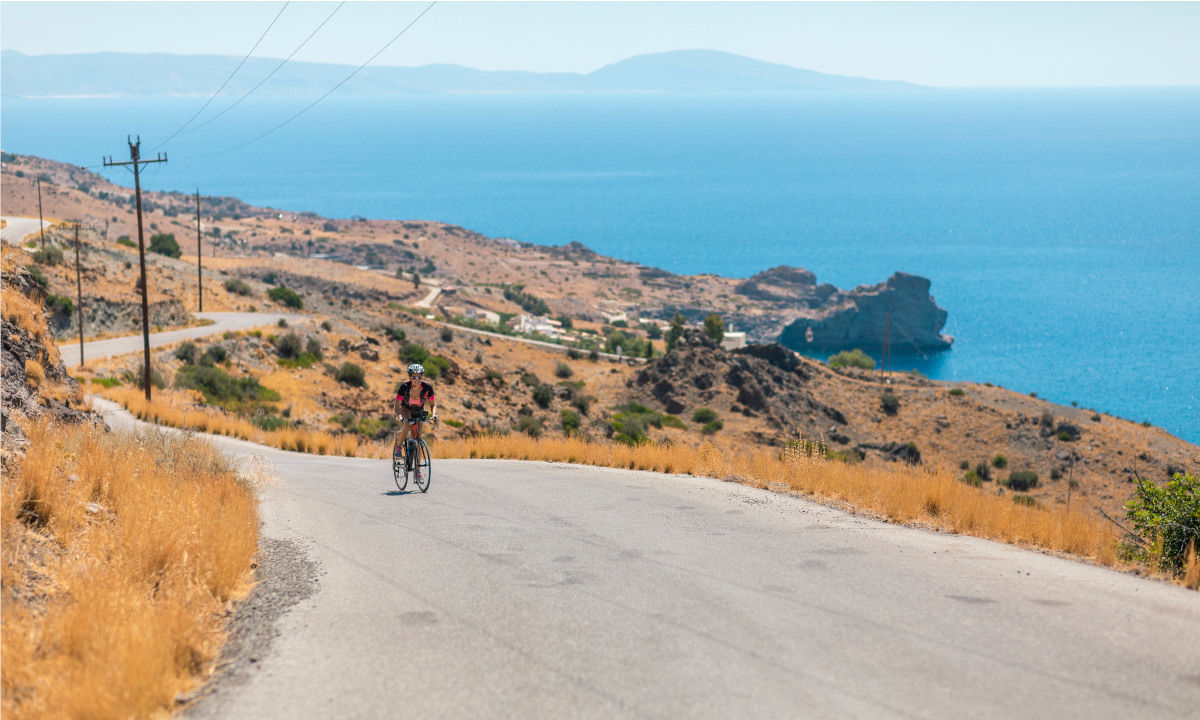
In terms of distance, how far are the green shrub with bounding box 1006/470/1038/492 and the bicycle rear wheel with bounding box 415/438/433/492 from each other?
119ft

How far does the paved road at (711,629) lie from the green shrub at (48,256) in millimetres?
44108

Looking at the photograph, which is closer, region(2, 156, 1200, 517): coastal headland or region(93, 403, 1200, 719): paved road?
region(93, 403, 1200, 719): paved road

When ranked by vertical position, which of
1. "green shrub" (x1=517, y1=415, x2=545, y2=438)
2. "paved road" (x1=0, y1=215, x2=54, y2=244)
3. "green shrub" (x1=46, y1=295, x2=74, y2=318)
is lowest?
"green shrub" (x1=517, y1=415, x2=545, y2=438)

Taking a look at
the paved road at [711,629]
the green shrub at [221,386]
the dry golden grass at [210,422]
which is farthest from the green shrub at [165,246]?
the paved road at [711,629]

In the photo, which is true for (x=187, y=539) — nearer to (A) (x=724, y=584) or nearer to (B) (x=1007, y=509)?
(A) (x=724, y=584)

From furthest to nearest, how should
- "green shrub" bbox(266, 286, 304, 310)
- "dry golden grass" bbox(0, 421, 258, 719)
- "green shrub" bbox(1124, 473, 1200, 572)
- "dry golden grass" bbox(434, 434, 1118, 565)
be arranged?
"green shrub" bbox(266, 286, 304, 310) → "dry golden grass" bbox(434, 434, 1118, 565) → "green shrub" bbox(1124, 473, 1200, 572) → "dry golden grass" bbox(0, 421, 258, 719)

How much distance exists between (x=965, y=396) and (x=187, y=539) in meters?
54.9

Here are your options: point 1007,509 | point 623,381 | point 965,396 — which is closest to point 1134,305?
point 965,396

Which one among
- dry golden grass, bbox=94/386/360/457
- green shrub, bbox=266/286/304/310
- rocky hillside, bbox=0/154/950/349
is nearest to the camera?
dry golden grass, bbox=94/386/360/457

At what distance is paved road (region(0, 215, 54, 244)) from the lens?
177 ft

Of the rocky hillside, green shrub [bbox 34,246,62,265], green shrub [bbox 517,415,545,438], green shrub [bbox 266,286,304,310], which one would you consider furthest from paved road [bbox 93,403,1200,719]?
the rocky hillside

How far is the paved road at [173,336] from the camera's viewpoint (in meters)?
37.4

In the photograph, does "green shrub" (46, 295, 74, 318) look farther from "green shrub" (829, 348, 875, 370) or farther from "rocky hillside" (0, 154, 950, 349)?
"green shrub" (829, 348, 875, 370)

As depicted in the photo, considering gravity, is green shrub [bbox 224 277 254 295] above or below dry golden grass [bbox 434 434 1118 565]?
above
